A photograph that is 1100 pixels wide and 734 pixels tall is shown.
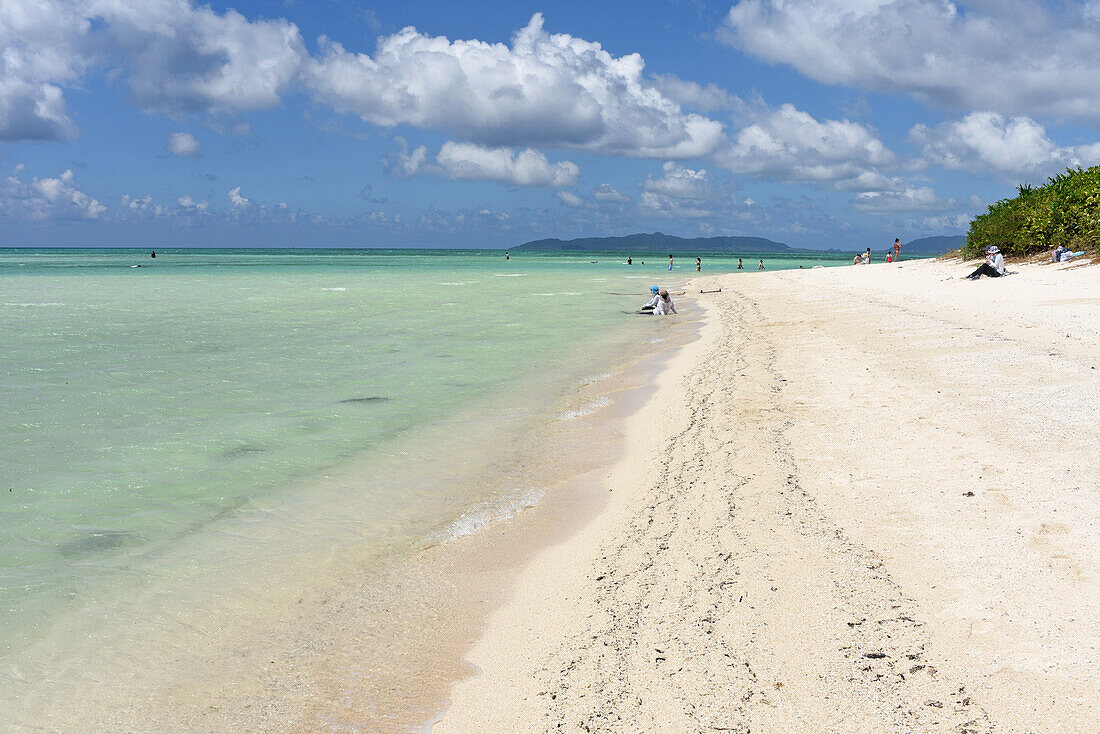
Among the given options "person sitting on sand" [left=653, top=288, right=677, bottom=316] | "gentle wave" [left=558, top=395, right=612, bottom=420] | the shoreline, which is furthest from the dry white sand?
"person sitting on sand" [left=653, top=288, right=677, bottom=316]

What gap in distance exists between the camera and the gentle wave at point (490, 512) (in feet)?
21.8

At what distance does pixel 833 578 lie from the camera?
466 cm

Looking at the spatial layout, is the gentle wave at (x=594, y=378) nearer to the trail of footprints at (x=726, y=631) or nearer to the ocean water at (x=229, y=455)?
the ocean water at (x=229, y=455)

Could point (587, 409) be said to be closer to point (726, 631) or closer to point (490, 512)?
point (490, 512)

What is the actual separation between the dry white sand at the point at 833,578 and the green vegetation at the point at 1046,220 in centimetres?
2332

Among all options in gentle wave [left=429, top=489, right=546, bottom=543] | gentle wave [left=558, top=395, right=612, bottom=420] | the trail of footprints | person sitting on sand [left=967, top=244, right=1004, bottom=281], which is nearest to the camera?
the trail of footprints

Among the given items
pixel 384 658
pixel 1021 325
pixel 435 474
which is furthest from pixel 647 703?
pixel 1021 325

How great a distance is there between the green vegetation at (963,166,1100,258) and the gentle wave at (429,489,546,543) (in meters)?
26.7

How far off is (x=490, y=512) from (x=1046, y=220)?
33.7 m

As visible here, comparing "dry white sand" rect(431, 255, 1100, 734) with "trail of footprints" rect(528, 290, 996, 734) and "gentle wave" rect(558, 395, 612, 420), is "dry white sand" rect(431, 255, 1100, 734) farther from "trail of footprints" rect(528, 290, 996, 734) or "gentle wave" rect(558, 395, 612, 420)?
"gentle wave" rect(558, 395, 612, 420)

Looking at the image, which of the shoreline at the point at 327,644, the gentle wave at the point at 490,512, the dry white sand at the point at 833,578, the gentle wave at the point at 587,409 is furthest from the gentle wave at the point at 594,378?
the gentle wave at the point at 490,512

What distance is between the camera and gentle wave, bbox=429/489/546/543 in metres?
6.64

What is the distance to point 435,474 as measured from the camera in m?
8.36

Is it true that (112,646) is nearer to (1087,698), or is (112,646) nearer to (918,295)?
(1087,698)
